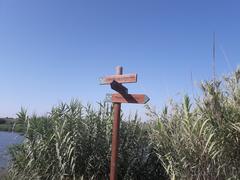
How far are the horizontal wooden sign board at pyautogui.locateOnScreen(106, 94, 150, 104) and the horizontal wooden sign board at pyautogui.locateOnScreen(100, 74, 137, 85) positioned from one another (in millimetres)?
207

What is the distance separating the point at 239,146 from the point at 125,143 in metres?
2.30

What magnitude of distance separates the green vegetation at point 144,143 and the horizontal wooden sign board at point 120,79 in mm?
726

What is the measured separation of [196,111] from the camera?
13.4 ft

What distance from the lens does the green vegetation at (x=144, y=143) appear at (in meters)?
3.81

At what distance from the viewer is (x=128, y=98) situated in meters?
4.54

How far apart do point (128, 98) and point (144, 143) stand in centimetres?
149

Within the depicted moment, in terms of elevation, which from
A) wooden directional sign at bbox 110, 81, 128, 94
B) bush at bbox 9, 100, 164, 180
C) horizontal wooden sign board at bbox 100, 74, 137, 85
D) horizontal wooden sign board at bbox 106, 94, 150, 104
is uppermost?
horizontal wooden sign board at bbox 100, 74, 137, 85

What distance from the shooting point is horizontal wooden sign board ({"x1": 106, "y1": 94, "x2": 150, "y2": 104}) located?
4.34 meters

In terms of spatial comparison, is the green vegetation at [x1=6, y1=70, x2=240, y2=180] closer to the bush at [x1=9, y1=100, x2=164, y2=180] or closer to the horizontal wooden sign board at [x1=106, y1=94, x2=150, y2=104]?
the bush at [x1=9, y1=100, x2=164, y2=180]

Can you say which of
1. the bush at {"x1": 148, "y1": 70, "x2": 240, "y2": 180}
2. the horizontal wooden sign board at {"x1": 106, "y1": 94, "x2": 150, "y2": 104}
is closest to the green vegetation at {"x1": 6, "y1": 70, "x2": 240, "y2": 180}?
the bush at {"x1": 148, "y1": 70, "x2": 240, "y2": 180}

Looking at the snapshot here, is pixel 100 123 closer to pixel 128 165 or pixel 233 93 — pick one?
pixel 128 165

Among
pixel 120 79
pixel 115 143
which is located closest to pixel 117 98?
pixel 120 79

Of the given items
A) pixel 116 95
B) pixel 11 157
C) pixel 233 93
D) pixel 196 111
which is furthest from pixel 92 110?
pixel 233 93

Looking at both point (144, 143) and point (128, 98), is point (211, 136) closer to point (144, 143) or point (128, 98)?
point (128, 98)
